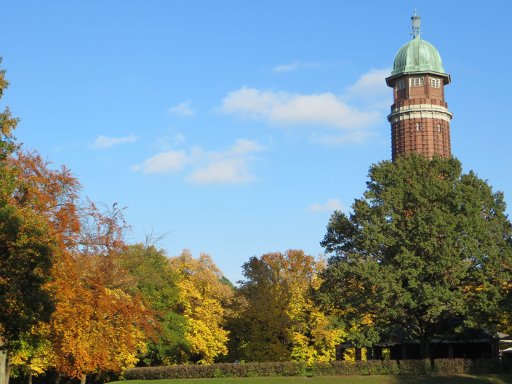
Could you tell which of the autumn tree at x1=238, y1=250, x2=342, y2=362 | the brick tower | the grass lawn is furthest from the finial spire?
the grass lawn

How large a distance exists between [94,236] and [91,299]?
13.2 feet

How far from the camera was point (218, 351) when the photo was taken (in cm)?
7394

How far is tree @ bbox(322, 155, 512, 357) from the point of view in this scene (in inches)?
2024

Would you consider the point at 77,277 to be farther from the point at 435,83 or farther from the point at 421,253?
the point at 435,83

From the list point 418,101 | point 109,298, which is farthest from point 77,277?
point 418,101

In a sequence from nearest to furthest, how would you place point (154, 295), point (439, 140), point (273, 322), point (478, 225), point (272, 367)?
point (478, 225), point (272, 367), point (273, 322), point (154, 295), point (439, 140)

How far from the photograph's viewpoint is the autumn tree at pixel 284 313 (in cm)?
6638

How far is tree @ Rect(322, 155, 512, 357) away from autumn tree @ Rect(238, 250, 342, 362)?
273 inches

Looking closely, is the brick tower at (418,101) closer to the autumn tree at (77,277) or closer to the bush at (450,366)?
the bush at (450,366)

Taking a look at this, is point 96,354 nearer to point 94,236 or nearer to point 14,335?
point 94,236

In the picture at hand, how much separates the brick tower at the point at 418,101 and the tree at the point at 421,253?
4785cm

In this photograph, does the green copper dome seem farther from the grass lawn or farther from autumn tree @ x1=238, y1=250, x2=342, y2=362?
the grass lawn

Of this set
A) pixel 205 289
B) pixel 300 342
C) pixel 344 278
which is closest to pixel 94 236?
pixel 344 278

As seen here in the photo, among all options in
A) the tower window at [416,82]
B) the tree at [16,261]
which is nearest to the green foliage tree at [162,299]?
the tree at [16,261]
